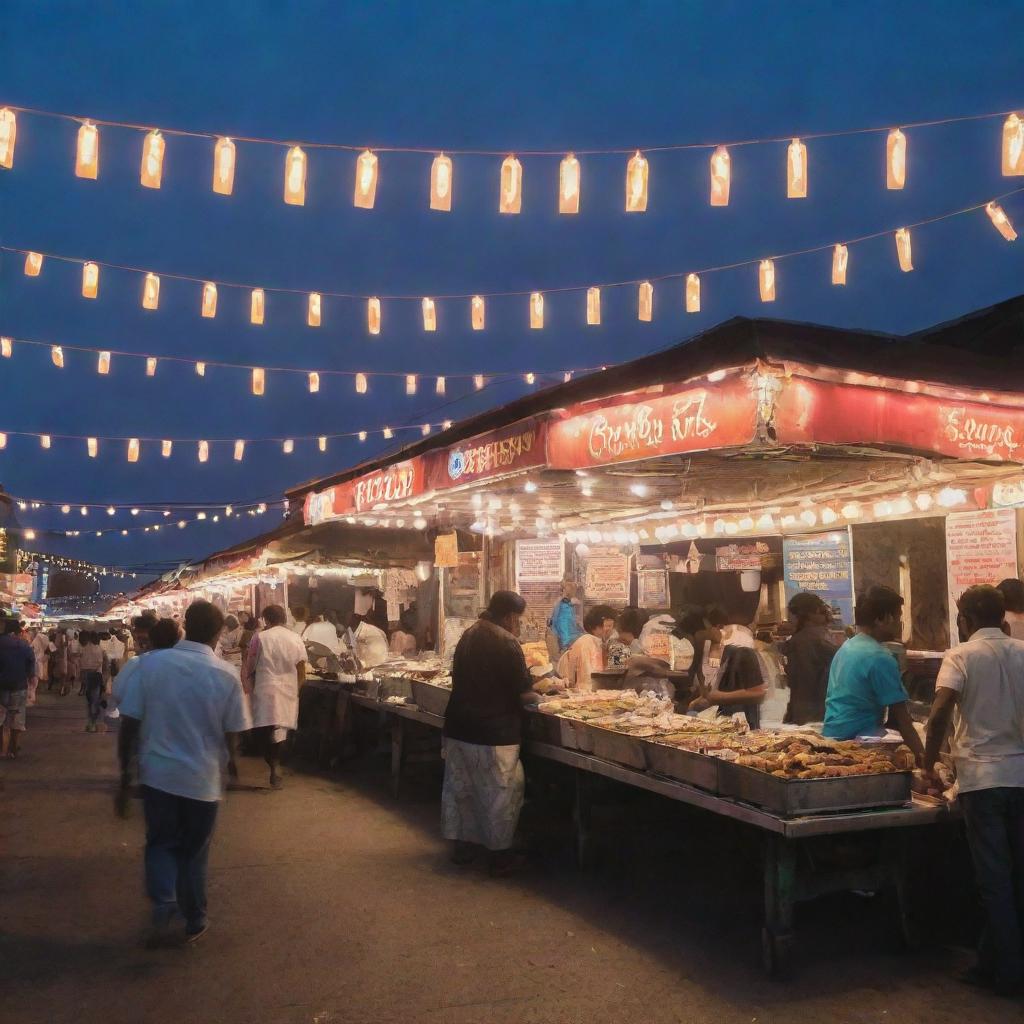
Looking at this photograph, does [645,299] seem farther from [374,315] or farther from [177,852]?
[177,852]

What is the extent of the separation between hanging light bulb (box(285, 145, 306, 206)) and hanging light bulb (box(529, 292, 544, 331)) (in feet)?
14.4

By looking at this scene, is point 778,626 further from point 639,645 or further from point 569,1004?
point 569,1004

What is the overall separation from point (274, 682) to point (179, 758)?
21.0ft

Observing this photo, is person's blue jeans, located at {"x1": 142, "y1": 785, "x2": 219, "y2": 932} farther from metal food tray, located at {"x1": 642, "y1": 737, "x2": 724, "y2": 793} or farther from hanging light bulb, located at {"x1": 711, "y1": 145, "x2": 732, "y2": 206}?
hanging light bulb, located at {"x1": 711, "y1": 145, "x2": 732, "y2": 206}

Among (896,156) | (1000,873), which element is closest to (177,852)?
(1000,873)

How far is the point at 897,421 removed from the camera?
6.69 metres

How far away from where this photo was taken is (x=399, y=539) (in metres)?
16.7

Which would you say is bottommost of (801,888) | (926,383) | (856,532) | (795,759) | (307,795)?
(307,795)

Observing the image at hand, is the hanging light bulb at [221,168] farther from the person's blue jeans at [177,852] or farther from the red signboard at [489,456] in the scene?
the person's blue jeans at [177,852]

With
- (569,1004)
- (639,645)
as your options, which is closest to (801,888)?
(569,1004)

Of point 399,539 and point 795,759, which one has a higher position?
point 399,539

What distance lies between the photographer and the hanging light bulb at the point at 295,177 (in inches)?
395

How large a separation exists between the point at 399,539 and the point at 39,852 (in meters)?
9.10

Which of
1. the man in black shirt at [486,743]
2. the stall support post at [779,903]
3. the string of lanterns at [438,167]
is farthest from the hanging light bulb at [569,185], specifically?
the stall support post at [779,903]
